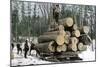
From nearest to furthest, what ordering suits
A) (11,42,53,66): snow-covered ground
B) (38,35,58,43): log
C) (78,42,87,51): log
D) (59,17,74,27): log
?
1. (11,42,53,66): snow-covered ground
2. (38,35,58,43): log
3. (59,17,74,27): log
4. (78,42,87,51): log

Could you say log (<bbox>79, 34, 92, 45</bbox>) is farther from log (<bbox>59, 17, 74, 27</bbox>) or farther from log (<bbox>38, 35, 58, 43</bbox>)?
log (<bbox>38, 35, 58, 43</bbox>)

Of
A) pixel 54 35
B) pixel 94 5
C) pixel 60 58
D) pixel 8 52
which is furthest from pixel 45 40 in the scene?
pixel 94 5

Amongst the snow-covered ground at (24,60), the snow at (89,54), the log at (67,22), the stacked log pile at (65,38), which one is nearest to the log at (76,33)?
the stacked log pile at (65,38)

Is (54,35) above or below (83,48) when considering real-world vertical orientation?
above

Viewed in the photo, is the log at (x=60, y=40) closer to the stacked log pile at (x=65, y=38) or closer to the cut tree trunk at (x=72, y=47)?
the stacked log pile at (x=65, y=38)

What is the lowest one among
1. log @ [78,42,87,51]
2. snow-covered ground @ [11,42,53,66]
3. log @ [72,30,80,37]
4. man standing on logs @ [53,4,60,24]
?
snow-covered ground @ [11,42,53,66]

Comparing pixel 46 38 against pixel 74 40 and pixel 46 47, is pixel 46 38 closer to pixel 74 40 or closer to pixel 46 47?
pixel 46 47

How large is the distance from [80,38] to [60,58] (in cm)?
40

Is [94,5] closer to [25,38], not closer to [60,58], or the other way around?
[60,58]

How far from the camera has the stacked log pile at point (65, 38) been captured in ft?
9.21

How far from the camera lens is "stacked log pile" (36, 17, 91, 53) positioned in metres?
2.81

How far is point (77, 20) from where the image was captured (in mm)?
2980

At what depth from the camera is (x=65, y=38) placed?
290cm

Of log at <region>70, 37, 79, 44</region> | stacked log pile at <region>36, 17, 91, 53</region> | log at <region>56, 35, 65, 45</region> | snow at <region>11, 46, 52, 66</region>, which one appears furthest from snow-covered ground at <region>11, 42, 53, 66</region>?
log at <region>70, 37, 79, 44</region>
